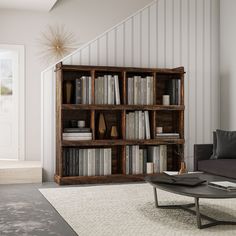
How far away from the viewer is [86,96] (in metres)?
6.05

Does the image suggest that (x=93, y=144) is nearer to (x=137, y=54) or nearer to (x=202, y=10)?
(x=137, y=54)

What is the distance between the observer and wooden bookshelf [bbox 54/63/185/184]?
234 inches

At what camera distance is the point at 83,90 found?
603cm

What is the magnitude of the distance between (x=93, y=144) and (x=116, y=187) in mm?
696

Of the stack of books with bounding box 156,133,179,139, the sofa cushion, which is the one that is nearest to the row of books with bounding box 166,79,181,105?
the stack of books with bounding box 156,133,179,139

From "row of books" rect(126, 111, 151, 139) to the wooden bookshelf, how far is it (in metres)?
0.08

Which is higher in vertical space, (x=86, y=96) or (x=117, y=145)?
(x=86, y=96)

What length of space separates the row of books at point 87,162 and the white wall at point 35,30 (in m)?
1.30

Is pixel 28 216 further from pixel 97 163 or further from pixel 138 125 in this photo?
pixel 138 125

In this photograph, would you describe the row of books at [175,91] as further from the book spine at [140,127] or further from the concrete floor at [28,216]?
the concrete floor at [28,216]

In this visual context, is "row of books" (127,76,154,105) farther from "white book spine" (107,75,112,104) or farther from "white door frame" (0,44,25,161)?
"white door frame" (0,44,25,161)

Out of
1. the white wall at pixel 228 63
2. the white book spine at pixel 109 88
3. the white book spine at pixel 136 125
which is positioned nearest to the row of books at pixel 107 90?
the white book spine at pixel 109 88

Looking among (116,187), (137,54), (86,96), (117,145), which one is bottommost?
(116,187)

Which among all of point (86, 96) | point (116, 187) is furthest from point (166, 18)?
point (116, 187)
